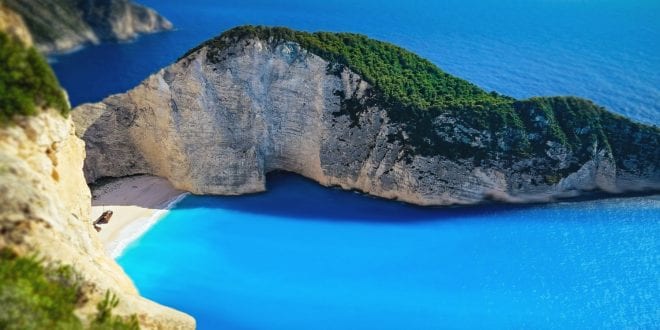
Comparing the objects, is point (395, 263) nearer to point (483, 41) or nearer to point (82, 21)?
point (483, 41)

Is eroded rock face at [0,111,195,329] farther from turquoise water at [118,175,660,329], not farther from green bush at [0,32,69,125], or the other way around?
turquoise water at [118,175,660,329]

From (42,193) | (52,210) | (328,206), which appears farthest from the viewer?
(328,206)

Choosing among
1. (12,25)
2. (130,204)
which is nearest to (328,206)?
(130,204)

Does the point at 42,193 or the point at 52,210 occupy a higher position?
the point at 42,193

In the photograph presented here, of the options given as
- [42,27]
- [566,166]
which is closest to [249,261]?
[566,166]

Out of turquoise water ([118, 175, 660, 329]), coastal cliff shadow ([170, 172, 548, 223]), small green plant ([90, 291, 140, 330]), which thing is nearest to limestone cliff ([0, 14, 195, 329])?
small green plant ([90, 291, 140, 330])

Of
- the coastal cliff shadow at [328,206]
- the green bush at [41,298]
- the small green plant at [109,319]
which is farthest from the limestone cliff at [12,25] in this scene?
the coastal cliff shadow at [328,206]

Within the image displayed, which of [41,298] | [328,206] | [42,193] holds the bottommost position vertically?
[328,206]

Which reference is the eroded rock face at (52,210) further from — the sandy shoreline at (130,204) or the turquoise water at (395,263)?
the sandy shoreline at (130,204)
